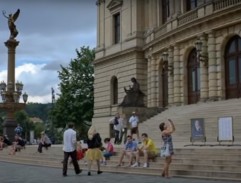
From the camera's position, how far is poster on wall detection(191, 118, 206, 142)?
827 inches

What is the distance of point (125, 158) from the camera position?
20.2m


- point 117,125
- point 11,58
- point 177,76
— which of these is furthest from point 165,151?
point 11,58

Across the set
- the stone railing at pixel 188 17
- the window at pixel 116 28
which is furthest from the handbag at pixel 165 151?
A: the window at pixel 116 28

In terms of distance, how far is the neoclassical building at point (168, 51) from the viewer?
102 feet

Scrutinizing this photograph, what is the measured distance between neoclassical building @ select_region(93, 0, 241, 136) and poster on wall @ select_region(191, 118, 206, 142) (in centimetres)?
996

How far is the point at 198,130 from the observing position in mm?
21219

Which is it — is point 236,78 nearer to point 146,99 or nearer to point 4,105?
point 146,99

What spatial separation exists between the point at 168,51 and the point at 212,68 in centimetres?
516

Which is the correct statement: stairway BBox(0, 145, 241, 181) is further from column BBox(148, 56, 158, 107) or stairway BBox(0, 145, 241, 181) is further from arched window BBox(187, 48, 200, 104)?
column BBox(148, 56, 158, 107)

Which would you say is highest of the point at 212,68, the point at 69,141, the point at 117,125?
the point at 212,68

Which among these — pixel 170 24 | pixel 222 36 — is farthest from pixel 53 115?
pixel 222 36

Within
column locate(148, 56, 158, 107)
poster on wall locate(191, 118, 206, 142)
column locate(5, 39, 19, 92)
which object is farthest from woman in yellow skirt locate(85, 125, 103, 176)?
column locate(5, 39, 19, 92)

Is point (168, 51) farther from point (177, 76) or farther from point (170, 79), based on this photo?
point (177, 76)

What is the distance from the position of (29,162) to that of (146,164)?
10.1m
